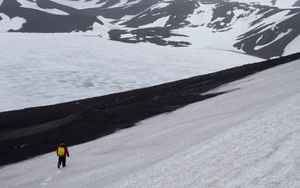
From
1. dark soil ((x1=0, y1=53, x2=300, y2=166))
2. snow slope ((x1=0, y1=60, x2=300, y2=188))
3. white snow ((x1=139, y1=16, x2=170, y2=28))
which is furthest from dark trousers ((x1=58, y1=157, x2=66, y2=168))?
white snow ((x1=139, y1=16, x2=170, y2=28))

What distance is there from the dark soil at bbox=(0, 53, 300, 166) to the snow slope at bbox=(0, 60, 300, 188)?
2.42 metres

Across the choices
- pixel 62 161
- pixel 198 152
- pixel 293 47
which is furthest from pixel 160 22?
pixel 198 152

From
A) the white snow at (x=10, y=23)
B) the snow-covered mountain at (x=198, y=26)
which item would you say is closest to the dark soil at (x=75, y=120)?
the snow-covered mountain at (x=198, y=26)

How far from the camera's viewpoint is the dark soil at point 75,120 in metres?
26.2

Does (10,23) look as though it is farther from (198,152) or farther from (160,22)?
(198,152)

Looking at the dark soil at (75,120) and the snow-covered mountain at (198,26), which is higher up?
the snow-covered mountain at (198,26)

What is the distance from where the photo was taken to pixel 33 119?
115 feet

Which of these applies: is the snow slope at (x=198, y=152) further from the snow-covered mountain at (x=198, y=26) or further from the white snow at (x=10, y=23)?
the white snow at (x=10, y=23)

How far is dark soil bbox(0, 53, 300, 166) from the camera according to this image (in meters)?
26.2

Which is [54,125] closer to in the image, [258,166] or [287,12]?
[258,166]

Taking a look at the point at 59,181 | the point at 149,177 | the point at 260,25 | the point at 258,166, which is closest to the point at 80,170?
the point at 59,181

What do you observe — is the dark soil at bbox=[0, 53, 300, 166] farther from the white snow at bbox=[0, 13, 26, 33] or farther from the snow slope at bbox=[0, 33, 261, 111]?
the white snow at bbox=[0, 13, 26, 33]

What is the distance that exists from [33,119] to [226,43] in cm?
9479

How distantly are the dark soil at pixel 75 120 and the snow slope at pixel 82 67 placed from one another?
771cm
